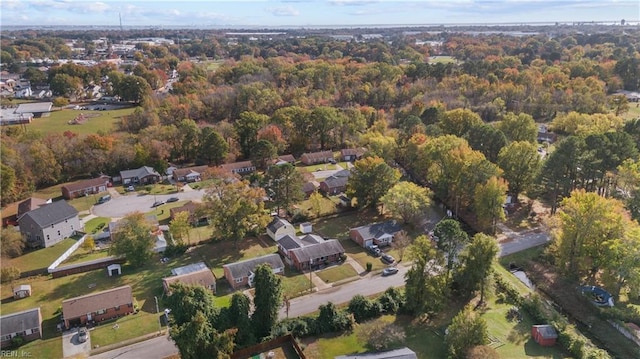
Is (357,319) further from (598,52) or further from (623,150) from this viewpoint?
(598,52)

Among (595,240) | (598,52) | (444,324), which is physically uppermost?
(598,52)

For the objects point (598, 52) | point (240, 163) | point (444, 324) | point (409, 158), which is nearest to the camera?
point (444, 324)

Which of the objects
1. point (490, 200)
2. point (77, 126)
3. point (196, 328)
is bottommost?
point (77, 126)

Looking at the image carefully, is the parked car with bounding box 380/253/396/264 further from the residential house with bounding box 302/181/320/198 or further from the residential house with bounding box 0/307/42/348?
the residential house with bounding box 0/307/42/348

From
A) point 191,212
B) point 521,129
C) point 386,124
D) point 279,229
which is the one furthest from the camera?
point 386,124

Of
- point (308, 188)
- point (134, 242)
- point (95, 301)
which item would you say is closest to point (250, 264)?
point (134, 242)

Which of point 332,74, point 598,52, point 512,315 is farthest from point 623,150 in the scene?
point 598,52

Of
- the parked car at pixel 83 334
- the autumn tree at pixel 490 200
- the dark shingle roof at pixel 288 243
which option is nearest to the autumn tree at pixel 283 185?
the dark shingle roof at pixel 288 243

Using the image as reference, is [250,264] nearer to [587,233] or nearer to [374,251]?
[374,251]
